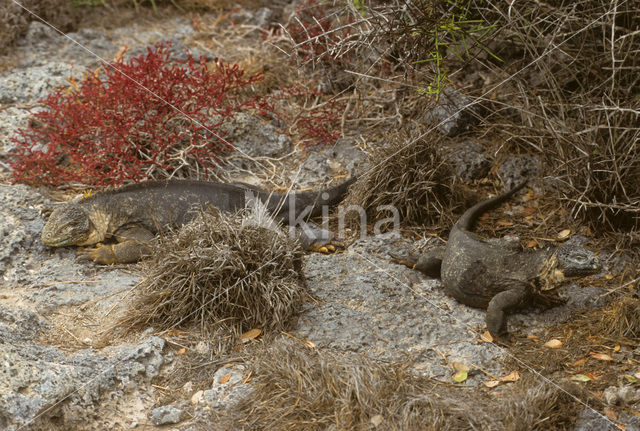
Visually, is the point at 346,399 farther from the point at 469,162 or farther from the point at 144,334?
the point at 469,162

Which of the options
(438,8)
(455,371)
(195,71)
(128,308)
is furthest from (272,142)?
(455,371)

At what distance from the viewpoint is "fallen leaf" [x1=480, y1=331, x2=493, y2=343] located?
15.8ft

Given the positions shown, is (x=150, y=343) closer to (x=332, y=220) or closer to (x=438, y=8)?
(x=332, y=220)

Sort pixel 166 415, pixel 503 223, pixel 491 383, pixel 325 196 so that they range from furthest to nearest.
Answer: pixel 325 196 → pixel 503 223 → pixel 491 383 → pixel 166 415

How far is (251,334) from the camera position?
→ 484 cm

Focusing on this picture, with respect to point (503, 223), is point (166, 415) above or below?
below

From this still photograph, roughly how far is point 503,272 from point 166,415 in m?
2.59

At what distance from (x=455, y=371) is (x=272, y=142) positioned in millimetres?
3961

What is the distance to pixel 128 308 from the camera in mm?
5066

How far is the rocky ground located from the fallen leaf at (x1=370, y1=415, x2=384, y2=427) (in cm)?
73

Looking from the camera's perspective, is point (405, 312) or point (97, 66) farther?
point (97, 66)

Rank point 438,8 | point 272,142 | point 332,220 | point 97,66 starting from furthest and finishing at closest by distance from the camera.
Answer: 1. point 97,66
2. point 272,142
3. point 332,220
4. point 438,8

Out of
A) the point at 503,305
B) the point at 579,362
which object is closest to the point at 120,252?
the point at 503,305
